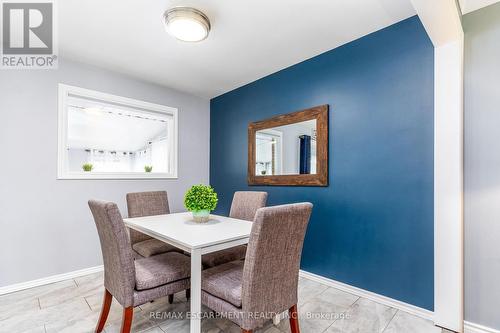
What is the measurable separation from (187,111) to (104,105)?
115 cm

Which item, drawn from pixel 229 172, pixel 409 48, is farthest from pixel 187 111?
pixel 409 48

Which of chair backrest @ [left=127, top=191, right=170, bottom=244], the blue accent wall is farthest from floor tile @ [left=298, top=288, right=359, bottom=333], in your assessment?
chair backrest @ [left=127, top=191, right=170, bottom=244]

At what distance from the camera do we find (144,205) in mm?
2613

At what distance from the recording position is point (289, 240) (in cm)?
137

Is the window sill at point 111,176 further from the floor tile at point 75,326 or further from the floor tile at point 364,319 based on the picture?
the floor tile at point 364,319

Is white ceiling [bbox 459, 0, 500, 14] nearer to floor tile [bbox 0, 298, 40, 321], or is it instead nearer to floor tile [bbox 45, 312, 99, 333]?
floor tile [bbox 45, 312, 99, 333]

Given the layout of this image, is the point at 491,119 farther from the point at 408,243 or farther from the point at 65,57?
the point at 65,57

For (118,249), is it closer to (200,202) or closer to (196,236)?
(196,236)

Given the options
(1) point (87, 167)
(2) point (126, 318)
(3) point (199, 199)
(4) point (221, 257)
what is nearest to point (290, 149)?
(3) point (199, 199)

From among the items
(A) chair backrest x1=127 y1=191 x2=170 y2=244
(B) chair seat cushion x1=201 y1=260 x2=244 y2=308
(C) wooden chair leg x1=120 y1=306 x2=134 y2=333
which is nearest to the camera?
(B) chair seat cushion x1=201 y1=260 x2=244 y2=308

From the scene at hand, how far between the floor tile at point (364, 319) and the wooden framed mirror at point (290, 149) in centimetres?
113

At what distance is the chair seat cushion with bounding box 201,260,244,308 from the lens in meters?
1.36

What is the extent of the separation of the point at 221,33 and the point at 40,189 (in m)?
2.41

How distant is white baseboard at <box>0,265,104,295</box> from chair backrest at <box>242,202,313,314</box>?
2431mm
